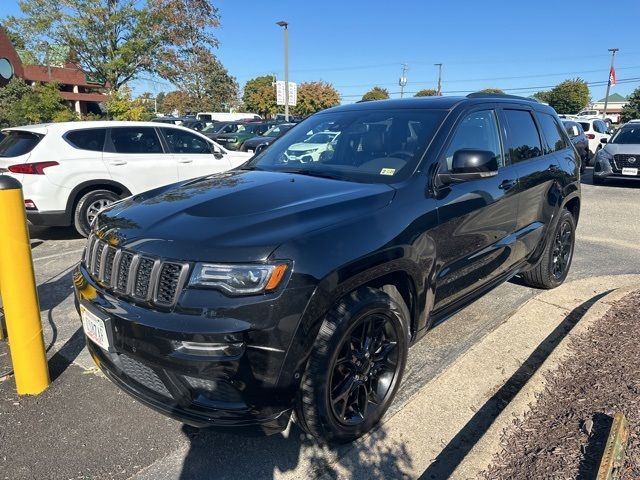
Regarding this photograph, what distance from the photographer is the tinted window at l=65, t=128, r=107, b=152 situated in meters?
6.97

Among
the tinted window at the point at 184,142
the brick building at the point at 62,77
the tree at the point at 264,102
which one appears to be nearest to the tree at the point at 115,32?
the brick building at the point at 62,77

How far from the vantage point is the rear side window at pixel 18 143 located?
6.64 meters

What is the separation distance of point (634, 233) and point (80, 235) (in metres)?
8.55

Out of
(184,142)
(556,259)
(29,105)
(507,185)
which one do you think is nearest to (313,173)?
(507,185)

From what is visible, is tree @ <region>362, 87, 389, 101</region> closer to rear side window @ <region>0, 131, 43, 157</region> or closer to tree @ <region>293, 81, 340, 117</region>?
tree @ <region>293, 81, 340, 117</region>

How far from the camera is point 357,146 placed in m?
3.59

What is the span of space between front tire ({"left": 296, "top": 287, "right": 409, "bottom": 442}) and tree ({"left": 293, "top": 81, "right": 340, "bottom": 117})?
5259 centimetres

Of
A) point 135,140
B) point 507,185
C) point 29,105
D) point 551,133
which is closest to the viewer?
point 507,185

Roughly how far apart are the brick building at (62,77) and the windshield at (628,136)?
75.5 ft

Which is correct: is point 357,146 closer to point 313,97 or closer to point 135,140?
point 135,140

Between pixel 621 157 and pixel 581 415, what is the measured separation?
11.7m

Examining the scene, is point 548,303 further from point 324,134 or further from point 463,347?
point 324,134

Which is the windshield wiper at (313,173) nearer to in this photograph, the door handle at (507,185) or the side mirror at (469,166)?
the side mirror at (469,166)

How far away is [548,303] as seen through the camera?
189 inches
